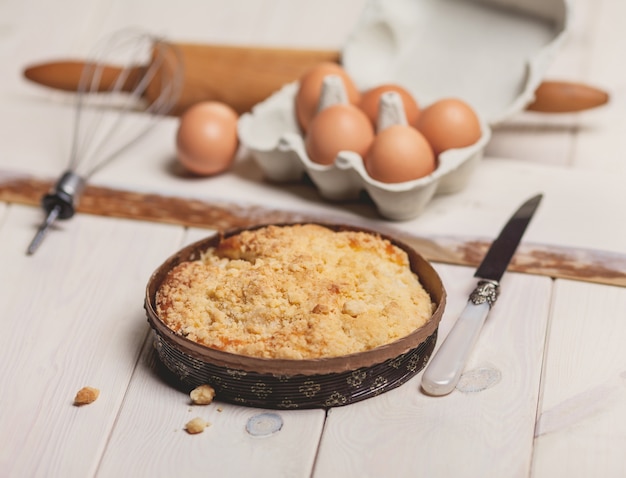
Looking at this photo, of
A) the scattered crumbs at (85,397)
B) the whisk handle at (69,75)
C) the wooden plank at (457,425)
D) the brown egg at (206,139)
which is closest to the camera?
the wooden plank at (457,425)

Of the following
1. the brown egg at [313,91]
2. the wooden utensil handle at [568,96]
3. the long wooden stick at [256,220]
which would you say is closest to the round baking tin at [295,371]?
the long wooden stick at [256,220]

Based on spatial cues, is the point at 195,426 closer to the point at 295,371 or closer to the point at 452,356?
the point at 295,371

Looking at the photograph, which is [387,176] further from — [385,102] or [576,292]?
[576,292]

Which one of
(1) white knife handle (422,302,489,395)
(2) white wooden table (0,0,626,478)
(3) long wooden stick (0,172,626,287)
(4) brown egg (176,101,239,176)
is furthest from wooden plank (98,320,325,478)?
(4) brown egg (176,101,239,176)

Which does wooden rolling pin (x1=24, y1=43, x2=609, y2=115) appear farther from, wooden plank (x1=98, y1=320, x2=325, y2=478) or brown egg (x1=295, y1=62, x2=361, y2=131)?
wooden plank (x1=98, y1=320, x2=325, y2=478)

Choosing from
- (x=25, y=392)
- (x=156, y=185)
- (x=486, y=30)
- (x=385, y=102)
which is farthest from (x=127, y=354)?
(x=486, y=30)

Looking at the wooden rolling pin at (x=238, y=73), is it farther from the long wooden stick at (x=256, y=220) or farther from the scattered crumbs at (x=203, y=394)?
the scattered crumbs at (x=203, y=394)
